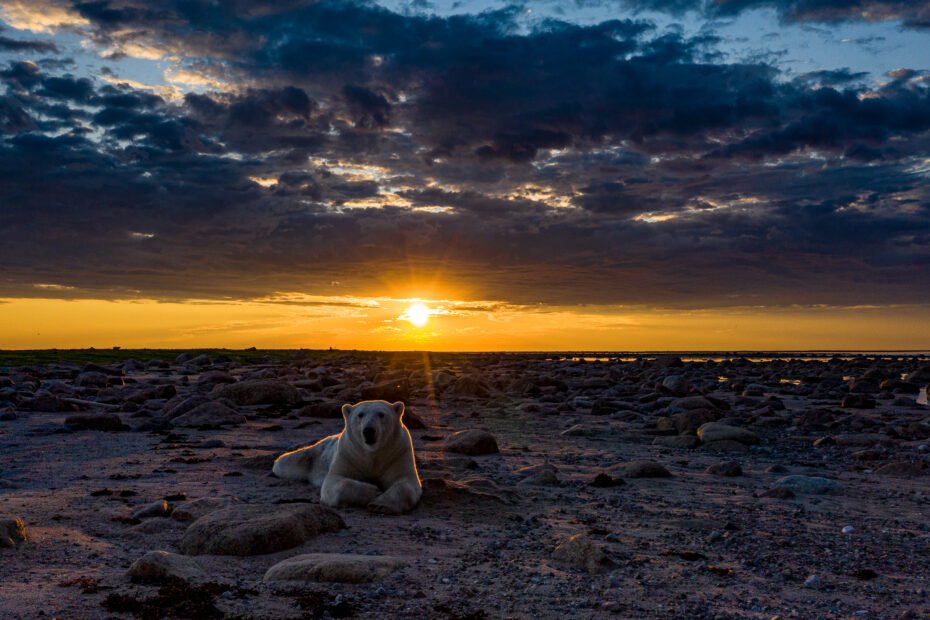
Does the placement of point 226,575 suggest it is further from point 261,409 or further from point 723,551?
point 261,409

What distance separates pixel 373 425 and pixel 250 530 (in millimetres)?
2618

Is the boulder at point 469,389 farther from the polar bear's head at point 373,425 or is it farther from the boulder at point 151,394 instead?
the polar bear's head at point 373,425

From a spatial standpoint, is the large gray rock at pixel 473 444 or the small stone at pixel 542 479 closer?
the small stone at pixel 542 479

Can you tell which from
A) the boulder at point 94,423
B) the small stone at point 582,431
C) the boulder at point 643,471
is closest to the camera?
the boulder at point 643,471

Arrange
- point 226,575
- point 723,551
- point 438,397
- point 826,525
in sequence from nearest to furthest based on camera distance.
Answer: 1. point 226,575
2. point 723,551
3. point 826,525
4. point 438,397

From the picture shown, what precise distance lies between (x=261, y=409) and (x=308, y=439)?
6.08m

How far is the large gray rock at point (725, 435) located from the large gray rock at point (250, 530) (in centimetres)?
1142

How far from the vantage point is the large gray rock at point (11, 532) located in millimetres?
7320

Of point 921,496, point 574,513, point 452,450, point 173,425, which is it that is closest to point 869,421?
point 921,496

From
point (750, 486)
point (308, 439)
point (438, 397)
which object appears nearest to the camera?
point (750, 486)

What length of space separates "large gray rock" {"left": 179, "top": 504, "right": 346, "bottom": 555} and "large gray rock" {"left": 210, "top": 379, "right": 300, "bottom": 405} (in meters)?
15.9

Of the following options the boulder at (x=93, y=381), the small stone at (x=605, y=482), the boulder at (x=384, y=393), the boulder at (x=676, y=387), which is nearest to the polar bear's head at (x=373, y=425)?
the small stone at (x=605, y=482)

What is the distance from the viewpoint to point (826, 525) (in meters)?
9.65

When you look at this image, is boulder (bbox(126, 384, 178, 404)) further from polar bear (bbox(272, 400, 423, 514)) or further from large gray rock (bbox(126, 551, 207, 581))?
large gray rock (bbox(126, 551, 207, 581))
